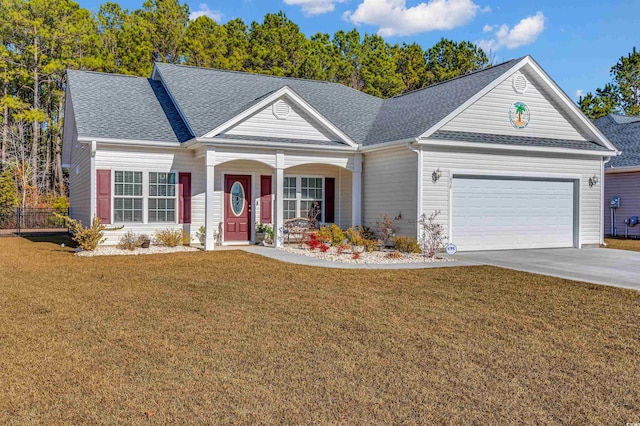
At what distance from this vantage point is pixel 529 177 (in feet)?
50.8

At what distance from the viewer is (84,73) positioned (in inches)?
736

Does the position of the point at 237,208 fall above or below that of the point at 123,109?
below

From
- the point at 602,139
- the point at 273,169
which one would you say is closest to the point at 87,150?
the point at 273,169

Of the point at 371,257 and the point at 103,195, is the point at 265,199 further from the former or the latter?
the point at 371,257

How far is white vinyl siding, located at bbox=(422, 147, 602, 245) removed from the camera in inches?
558

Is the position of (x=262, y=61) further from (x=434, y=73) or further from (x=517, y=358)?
(x=517, y=358)

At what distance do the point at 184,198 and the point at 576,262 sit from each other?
34.4 ft

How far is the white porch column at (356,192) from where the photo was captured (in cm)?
1597

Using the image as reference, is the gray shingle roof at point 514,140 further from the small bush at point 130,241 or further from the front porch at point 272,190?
the small bush at point 130,241

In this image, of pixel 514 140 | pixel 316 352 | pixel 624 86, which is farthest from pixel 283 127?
pixel 624 86

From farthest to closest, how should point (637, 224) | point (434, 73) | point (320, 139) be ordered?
1. point (434, 73)
2. point (637, 224)
3. point (320, 139)

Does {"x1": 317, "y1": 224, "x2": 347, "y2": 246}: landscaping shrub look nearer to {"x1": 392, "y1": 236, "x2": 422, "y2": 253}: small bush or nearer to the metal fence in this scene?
{"x1": 392, "y1": 236, "x2": 422, "y2": 253}: small bush

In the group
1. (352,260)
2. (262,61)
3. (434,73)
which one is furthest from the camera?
(434,73)

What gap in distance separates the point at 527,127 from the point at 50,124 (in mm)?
30835
